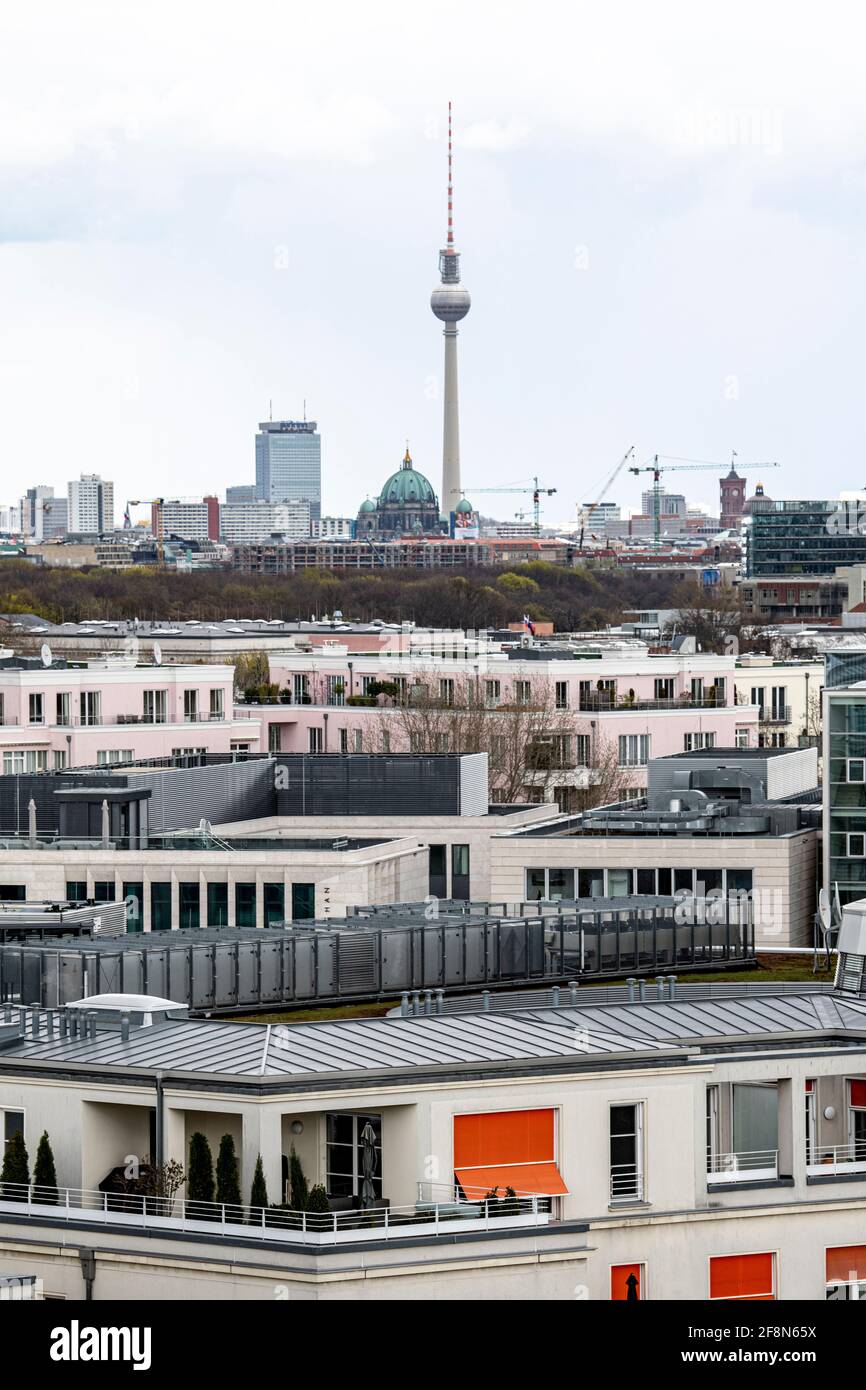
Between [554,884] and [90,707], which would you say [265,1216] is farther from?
[90,707]

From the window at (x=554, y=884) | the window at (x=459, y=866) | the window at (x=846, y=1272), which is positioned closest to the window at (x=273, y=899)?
the window at (x=554, y=884)

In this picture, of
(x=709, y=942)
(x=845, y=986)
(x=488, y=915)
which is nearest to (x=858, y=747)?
(x=709, y=942)

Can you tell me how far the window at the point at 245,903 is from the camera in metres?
43.5

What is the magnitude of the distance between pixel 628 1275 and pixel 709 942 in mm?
14701

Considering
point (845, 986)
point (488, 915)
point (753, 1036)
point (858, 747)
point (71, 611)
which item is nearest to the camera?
point (753, 1036)

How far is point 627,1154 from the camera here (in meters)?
24.5

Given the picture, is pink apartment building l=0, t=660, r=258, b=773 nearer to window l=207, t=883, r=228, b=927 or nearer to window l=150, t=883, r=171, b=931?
window l=150, t=883, r=171, b=931

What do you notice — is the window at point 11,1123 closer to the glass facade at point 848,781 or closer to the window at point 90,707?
the glass facade at point 848,781

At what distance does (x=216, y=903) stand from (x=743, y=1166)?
62.3ft

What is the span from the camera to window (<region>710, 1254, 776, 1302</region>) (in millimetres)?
24500

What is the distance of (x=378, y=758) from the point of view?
54.1m

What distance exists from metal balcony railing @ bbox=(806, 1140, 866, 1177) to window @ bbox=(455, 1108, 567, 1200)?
2805mm

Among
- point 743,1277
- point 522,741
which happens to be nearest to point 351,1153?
point 743,1277
